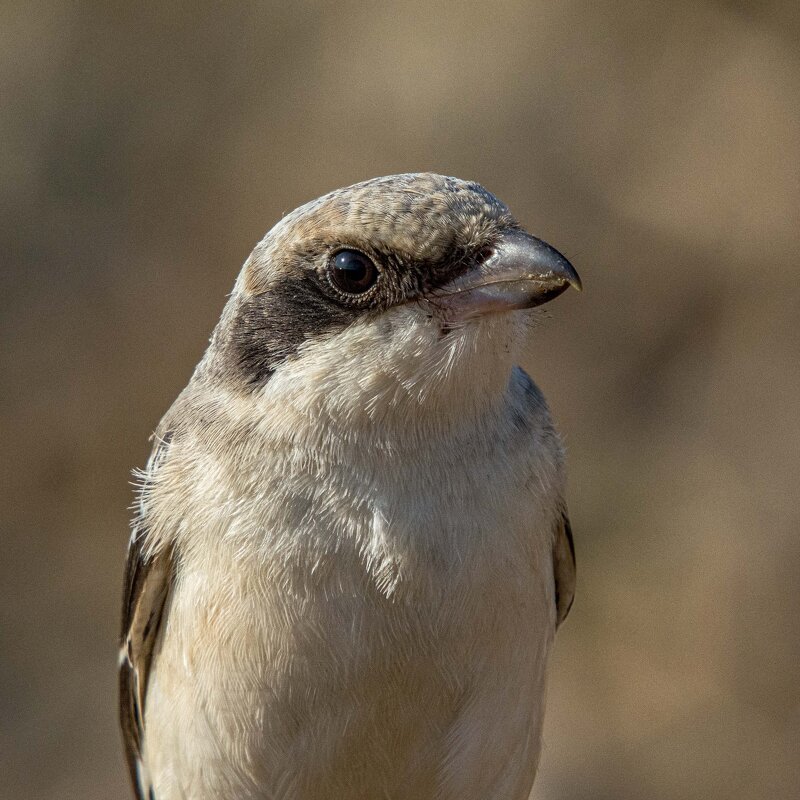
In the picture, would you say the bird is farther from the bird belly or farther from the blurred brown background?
the blurred brown background

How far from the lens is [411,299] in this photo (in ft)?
10.9

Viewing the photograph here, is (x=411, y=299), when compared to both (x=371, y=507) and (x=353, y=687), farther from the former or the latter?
(x=353, y=687)

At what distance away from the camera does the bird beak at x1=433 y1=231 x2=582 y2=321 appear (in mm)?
3264

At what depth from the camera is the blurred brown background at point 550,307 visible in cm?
831

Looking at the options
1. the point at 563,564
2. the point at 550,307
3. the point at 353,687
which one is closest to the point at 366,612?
the point at 353,687

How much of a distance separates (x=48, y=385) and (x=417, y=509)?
6.53m

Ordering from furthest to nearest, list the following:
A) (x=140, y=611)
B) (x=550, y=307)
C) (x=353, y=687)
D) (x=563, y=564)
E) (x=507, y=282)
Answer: (x=550, y=307) → (x=563, y=564) → (x=140, y=611) → (x=353, y=687) → (x=507, y=282)

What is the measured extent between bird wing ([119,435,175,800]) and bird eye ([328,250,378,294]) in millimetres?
1010

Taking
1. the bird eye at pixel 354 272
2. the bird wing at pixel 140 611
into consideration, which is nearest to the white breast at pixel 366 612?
the bird wing at pixel 140 611

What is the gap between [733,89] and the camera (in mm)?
8477

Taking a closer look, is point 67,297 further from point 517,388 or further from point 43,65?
point 517,388

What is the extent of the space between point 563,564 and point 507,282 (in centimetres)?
141

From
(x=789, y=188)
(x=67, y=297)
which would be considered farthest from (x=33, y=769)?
(x=789, y=188)

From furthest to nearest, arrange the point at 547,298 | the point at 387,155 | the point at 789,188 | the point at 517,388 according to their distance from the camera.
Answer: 1. the point at 387,155
2. the point at 789,188
3. the point at 517,388
4. the point at 547,298
